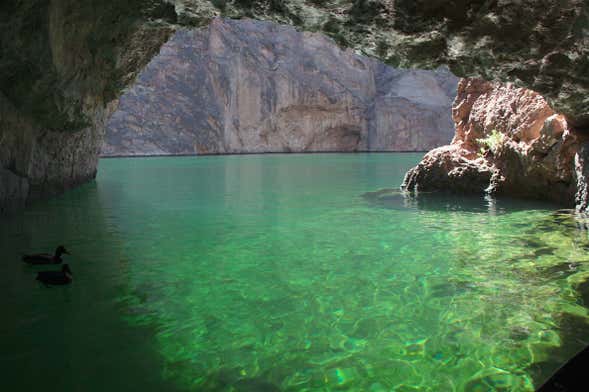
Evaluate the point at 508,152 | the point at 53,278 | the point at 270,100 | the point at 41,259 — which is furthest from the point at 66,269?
the point at 270,100

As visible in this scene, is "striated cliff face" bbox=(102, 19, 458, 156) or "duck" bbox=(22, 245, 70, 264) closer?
"duck" bbox=(22, 245, 70, 264)

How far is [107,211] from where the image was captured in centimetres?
1038

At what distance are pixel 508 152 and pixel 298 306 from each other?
9.86 metres

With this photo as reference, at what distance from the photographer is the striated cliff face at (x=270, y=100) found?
51.4 metres

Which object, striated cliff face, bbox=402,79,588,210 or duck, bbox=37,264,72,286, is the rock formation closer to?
striated cliff face, bbox=402,79,588,210

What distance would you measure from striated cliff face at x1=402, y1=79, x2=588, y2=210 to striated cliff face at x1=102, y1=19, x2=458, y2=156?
4114 cm

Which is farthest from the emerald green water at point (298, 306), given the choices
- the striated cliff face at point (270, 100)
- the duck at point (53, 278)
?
the striated cliff face at point (270, 100)

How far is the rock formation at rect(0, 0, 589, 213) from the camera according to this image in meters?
5.30

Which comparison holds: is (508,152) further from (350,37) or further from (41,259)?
(41,259)

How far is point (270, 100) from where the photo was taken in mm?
57312

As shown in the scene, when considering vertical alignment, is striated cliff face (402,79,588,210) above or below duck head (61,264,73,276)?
above

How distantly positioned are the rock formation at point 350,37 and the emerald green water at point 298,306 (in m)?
2.32

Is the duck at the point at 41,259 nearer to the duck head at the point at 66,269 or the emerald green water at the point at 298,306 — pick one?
the emerald green water at the point at 298,306

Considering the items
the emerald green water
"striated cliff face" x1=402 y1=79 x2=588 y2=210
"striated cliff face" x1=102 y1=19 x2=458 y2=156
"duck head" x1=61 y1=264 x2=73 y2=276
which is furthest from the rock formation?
"striated cliff face" x1=102 y1=19 x2=458 y2=156
